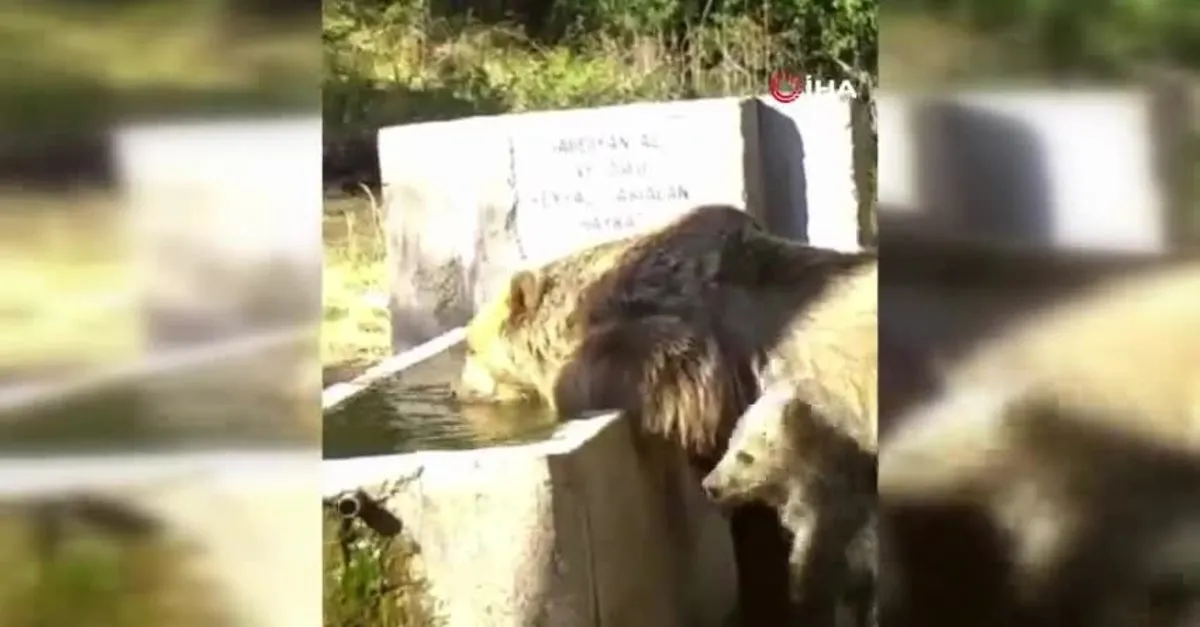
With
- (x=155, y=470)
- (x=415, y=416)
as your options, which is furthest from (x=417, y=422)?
(x=155, y=470)

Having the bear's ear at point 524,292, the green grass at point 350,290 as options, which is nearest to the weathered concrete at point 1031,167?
the bear's ear at point 524,292

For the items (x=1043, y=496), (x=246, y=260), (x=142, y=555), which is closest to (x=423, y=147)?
(x=246, y=260)

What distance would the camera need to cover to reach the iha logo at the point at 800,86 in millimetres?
1222

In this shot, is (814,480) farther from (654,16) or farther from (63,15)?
(63,15)

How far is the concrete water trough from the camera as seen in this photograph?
1226 mm

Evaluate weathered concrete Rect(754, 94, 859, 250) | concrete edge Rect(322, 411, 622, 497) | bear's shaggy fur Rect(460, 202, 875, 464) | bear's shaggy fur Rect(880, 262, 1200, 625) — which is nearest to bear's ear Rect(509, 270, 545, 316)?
bear's shaggy fur Rect(460, 202, 875, 464)

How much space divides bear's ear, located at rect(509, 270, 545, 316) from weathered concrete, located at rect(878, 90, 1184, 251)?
31cm

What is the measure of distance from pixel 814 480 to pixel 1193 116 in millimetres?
438

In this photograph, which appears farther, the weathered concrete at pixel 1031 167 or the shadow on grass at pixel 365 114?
the shadow on grass at pixel 365 114

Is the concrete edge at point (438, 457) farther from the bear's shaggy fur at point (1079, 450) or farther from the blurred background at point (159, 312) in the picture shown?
the bear's shaggy fur at point (1079, 450)

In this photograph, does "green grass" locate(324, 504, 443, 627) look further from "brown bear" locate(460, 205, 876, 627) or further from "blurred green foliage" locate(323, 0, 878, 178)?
"blurred green foliage" locate(323, 0, 878, 178)

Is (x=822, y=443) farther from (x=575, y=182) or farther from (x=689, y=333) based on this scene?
(x=575, y=182)

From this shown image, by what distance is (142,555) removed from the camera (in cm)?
129

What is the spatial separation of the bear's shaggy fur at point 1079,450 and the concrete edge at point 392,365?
40 centimetres
